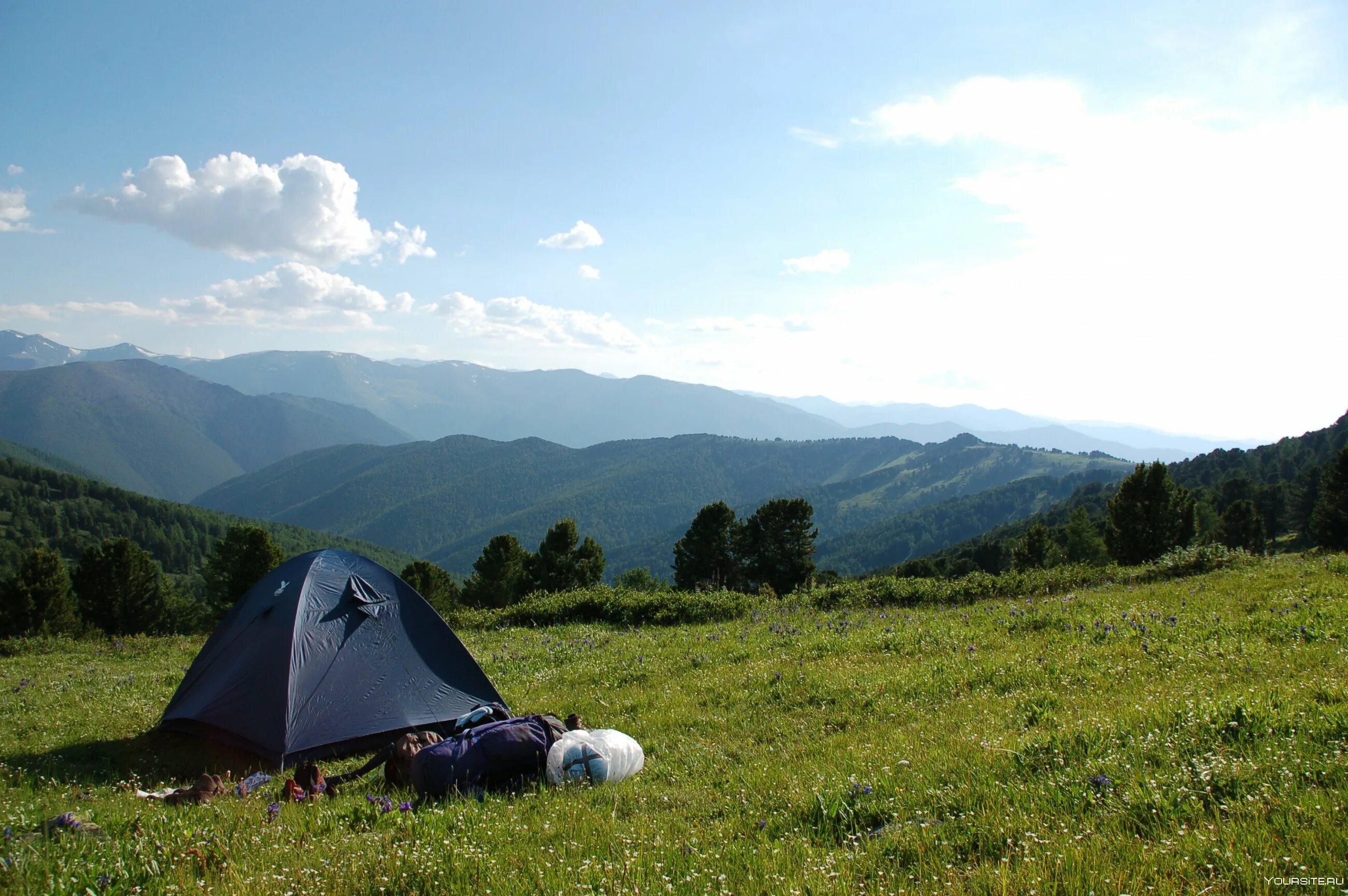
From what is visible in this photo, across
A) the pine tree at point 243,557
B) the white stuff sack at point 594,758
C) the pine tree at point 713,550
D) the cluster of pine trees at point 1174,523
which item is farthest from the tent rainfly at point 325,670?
the pine tree at point 243,557

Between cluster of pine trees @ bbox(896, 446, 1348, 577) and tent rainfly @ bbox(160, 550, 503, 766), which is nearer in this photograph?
tent rainfly @ bbox(160, 550, 503, 766)

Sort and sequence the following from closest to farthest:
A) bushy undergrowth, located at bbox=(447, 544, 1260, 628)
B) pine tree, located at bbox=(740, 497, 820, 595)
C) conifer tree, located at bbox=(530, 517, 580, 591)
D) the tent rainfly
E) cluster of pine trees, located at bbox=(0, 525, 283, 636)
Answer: the tent rainfly → bushy undergrowth, located at bbox=(447, 544, 1260, 628) → cluster of pine trees, located at bbox=(0, 525, 283, 636) → pine tree, located at bbox=(740, 497, 820, 595) → conifer tree, located at bbox=(530, 517, 580, 591)

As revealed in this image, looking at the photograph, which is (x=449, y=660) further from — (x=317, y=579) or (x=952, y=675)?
(x=952, y=675)

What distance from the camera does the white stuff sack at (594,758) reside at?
7141 mm

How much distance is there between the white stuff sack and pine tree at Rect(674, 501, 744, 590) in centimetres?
4914

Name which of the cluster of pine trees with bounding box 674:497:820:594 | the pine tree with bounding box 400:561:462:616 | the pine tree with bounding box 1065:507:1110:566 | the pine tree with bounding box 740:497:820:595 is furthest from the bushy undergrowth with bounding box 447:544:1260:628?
the pine tree with bounding box 1065:507:1110:566

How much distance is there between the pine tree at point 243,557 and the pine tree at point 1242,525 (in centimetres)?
9365

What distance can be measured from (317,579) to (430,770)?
5.75 meters

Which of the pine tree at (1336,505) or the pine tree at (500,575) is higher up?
the pine tree at (1336,505)

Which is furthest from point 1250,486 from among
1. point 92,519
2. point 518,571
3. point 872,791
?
point 92,519

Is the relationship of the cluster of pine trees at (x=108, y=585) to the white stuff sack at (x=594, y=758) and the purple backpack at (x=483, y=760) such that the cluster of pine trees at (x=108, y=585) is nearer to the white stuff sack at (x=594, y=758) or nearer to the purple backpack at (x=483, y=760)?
the purple backpack at (x=483, y=760)

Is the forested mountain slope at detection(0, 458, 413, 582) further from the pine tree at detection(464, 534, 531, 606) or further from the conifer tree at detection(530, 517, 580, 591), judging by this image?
the conifer tree at detection(530, 517, 580, 591)

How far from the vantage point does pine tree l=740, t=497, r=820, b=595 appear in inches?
2200

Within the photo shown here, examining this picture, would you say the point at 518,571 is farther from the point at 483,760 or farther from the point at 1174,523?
the point at 483,760
